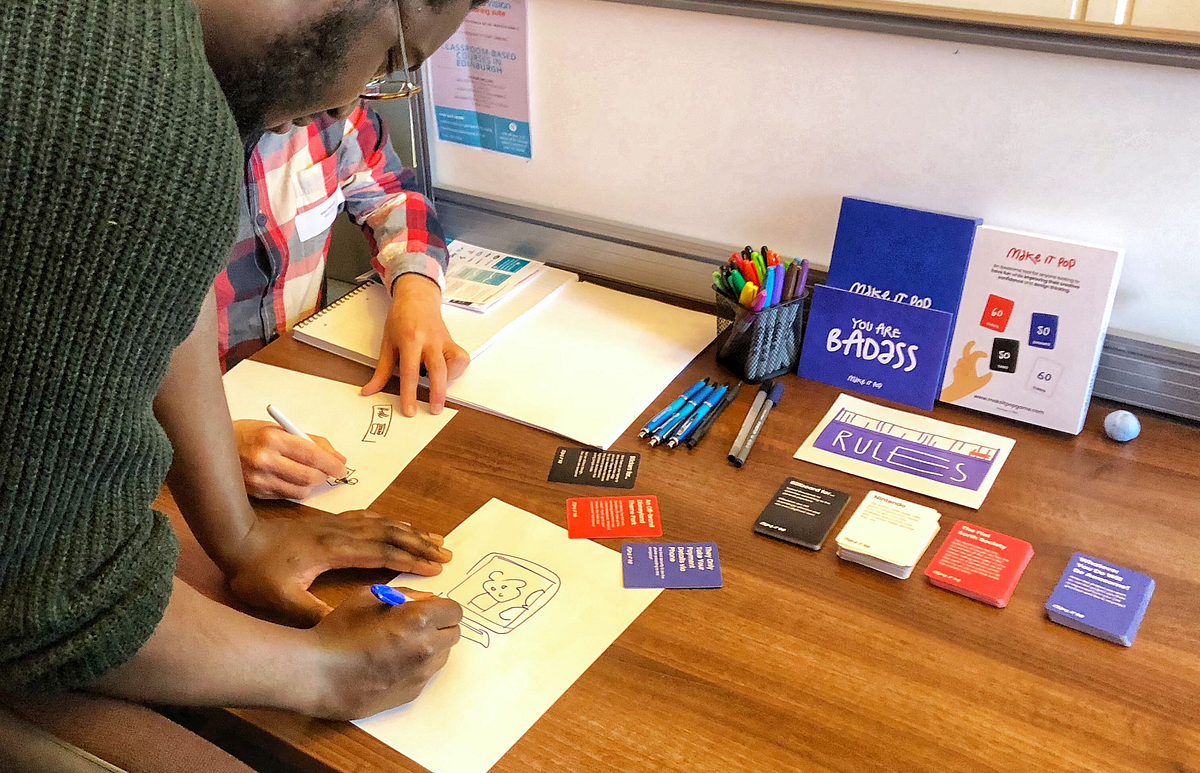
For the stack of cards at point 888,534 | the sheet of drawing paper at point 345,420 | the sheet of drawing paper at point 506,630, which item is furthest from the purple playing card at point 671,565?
the sheet of drawing paper at point 345,420

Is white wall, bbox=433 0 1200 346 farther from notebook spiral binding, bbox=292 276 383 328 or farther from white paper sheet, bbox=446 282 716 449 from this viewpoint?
notebook spiral binding, bbox=292 276 383 328

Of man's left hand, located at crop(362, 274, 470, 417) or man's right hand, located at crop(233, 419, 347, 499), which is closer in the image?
man's right hand, located at crop(233, 419, 347, 499)

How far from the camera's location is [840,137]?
1.17 meters

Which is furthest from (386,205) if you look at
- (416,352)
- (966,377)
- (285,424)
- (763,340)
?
(966,377)

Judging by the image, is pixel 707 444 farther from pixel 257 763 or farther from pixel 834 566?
pixel 257 763

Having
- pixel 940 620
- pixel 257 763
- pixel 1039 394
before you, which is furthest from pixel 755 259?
pixel 257 763

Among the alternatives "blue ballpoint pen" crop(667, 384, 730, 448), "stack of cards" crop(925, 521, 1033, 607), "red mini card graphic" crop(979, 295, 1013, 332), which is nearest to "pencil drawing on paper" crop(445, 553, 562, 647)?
"blue ballpoint pen" crop(667, 384, 730, 448)

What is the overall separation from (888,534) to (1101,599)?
177 millimetres

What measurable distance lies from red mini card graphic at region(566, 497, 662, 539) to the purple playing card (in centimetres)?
2

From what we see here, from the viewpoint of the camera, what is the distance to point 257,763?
0.83m

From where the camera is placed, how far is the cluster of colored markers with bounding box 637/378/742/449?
106cm

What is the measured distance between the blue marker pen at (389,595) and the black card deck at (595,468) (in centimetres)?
24

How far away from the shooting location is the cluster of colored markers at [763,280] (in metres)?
1.13

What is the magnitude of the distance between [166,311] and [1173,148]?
3.09 ft
